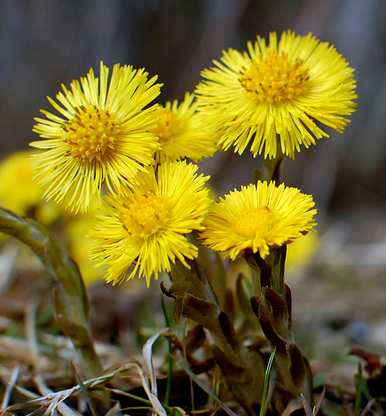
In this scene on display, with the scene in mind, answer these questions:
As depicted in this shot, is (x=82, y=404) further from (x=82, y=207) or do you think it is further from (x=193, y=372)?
(x=82, y=207)

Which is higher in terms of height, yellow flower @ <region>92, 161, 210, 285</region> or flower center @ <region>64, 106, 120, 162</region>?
flower center @ <region>64, 106, 120, 162</region>

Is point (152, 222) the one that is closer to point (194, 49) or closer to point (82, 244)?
point (82, 244)

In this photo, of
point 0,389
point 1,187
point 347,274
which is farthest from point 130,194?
point 347,274

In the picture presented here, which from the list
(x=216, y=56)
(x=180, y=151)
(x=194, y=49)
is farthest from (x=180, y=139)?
(x=194, y=49)

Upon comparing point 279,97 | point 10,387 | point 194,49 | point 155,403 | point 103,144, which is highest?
point 194,49

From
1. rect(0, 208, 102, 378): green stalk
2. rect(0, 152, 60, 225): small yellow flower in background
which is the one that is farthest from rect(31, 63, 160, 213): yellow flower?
rect(0, 152, 60, 225): small yellow flower in background

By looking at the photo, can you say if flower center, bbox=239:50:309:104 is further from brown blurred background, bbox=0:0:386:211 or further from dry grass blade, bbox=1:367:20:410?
brown blurred background, bbox=0:0:386:211
